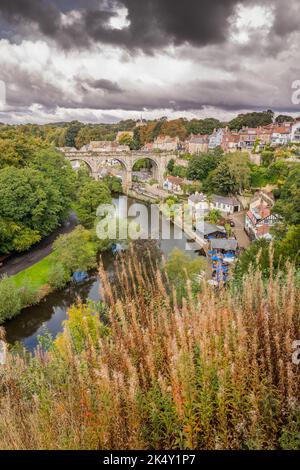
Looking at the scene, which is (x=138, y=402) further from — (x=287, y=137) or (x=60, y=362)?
(x=287, y=137)

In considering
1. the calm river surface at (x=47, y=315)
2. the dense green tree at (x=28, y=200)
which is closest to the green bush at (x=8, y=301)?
the calm river surface at (x=47, y=315)

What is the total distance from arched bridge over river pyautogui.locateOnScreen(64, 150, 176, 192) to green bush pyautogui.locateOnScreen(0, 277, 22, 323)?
37.7 metres

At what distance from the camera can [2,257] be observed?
78.2 feet

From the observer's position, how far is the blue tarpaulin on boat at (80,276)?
22.4m

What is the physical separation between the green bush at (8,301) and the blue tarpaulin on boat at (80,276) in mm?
5377

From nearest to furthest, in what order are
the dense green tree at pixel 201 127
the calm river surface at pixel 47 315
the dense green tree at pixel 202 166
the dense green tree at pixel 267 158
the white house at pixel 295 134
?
the calm river surface at pixel 47 315 < the dense green tree at pixel 267 158 < the dense green tree at pixel 202 166 < the white house at pixel 295 134 < the dense green tree at pixel 201 127

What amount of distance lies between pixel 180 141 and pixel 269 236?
5425 centimetres

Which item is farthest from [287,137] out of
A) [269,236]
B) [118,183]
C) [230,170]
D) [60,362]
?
A: [60,362]

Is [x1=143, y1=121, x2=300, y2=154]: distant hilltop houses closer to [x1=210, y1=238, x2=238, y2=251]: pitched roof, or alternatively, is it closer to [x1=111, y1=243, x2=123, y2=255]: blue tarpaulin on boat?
[x1=210, y1=238, x2=238, y2=251]: pitched roof

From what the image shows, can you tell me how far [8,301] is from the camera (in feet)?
55.1

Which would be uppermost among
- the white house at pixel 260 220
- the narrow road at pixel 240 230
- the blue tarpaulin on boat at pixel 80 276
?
the white house at pixel 260 220

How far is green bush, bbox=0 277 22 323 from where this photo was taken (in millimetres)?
16656

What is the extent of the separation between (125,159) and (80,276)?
38.8 meters

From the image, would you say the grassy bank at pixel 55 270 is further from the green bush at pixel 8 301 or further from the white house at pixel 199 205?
the white house at pixel 199 205
